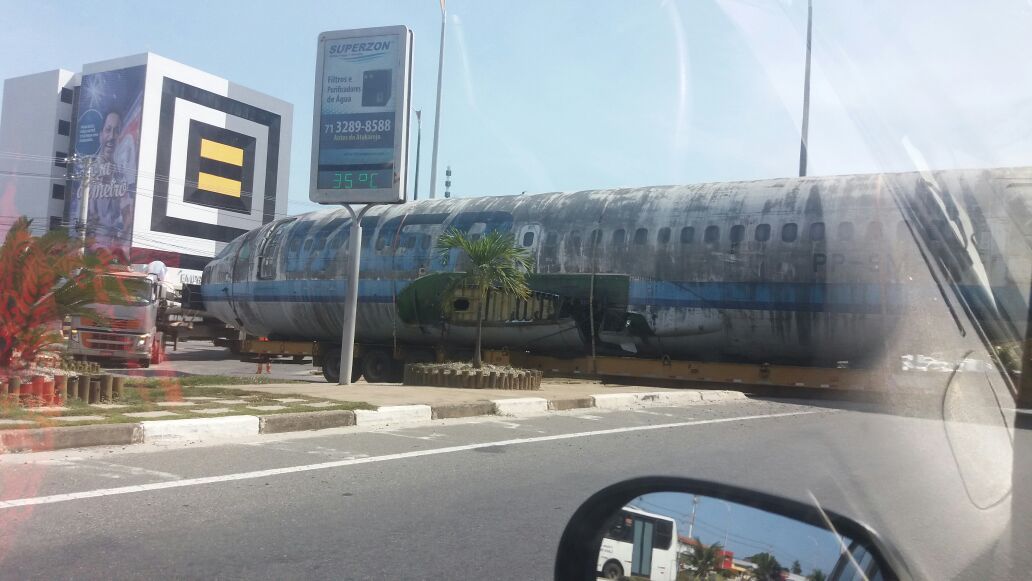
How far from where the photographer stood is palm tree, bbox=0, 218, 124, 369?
9.62 metres

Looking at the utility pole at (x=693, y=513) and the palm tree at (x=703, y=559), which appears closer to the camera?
the palm tree at (x=703, y=559)

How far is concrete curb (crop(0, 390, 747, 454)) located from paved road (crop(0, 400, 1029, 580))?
0.25 meters

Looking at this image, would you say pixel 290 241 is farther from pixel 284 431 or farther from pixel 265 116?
pixel 265 116

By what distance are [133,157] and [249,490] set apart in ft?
218

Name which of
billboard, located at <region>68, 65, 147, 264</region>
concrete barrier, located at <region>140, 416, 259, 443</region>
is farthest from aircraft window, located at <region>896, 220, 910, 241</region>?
billboard, located at <region>68, 65, 147, 264</region>

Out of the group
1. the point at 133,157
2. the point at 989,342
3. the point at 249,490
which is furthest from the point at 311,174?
the point at 133,157

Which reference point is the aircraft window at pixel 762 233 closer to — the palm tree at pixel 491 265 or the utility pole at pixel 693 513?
the palm tree at pixel 491 265

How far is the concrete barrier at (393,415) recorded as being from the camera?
9.86 meters

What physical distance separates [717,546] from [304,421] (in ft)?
25.3

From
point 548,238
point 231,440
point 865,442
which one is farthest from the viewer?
point 548,238

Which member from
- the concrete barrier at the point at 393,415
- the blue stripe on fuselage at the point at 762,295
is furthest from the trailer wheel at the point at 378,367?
the concrete barrier at the point at 393,415

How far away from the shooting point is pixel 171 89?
2625 inches

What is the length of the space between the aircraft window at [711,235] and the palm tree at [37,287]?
11.2 meters

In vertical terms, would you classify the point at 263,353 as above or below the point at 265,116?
below
